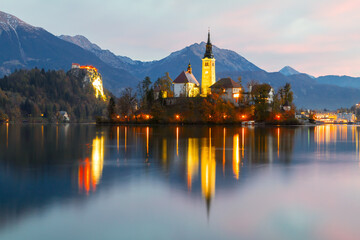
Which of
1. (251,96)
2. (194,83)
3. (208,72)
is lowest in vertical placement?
(251,96)

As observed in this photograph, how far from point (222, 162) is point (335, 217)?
14.7m

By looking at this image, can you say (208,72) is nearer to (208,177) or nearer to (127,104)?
(127,104)

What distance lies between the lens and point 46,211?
14.9 metres

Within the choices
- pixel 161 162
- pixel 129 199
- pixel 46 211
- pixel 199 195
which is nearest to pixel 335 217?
pixel 199 195

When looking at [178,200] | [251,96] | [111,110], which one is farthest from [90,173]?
[111,110]

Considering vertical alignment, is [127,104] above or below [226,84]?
below

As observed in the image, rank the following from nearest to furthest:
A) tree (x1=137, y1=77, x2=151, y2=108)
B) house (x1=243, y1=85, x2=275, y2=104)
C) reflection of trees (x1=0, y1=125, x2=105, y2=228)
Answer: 1. reflection of trees (x1=0, y1=125, x2=105, y2=228)
2. house (x1=243, y1=85, x2=275, y2=104)
3. tree (x1=137, y1=77, x2=151, y2=108)

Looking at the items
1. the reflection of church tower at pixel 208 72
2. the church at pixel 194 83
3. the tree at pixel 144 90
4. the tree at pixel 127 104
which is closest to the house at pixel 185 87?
the church at pixel 194 83

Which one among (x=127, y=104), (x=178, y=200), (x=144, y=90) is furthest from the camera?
(x=144, y=90)

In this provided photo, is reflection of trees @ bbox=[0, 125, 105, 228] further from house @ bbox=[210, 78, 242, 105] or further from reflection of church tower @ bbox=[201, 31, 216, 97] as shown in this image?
reflection of church tower @ bbox=[201, 31, 216, 97]

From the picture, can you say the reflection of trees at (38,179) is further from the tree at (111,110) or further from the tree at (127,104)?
the tree at (111,110)

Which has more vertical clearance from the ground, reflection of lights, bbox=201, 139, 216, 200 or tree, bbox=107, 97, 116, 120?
tree, bbox=107, 97, 116, 120

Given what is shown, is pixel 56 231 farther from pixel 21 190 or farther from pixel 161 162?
pixel 161 162

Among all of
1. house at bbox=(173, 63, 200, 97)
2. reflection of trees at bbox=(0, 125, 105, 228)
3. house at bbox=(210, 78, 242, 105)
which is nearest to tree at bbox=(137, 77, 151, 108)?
house at bbox=(173, 63, 200, 97)
